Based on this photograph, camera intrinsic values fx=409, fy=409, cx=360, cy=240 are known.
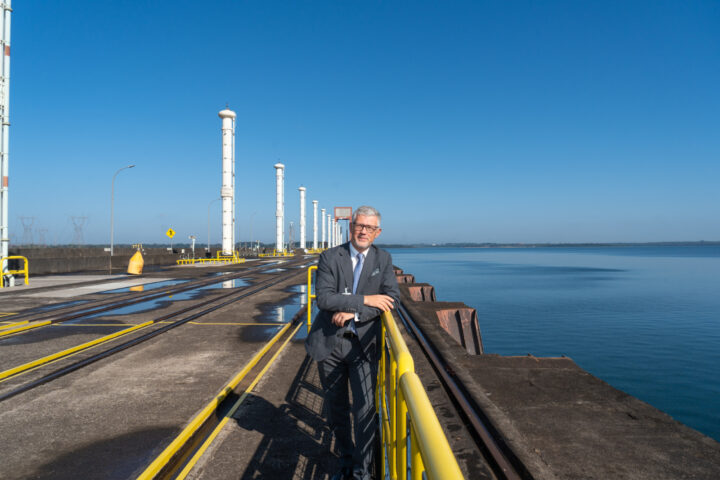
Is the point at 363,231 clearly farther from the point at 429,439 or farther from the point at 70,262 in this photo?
the point at 70,262

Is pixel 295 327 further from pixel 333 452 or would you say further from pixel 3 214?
pixel 3 214

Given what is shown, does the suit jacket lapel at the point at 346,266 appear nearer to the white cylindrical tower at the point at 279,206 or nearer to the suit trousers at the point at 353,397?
the suit trousers at the point at 353,397

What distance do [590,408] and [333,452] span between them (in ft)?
9.66

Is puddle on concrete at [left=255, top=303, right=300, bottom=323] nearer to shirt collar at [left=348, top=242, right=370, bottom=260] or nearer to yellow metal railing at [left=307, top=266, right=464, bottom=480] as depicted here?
shirt collar at [left=348, top=242, right=370, bottom=260]

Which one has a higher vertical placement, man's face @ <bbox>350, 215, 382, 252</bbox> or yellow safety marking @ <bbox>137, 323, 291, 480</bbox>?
man's face @ <bbox>350, 215, 382, 252</bbox>

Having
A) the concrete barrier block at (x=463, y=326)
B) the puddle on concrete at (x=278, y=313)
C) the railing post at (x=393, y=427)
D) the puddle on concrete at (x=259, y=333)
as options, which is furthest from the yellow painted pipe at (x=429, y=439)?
the concrete barrier block at (x=463, y=326)

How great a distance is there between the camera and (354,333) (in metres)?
3.12

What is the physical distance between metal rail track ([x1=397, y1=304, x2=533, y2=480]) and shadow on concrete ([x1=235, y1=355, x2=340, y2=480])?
1363 mm

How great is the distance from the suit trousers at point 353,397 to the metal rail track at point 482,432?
112 centimetres

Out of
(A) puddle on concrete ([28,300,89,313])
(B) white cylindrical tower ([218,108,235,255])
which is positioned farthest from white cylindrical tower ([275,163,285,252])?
(A) puddle on concrete ([28,300,89,313])

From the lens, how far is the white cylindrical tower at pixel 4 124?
16547 mm

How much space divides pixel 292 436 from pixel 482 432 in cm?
187

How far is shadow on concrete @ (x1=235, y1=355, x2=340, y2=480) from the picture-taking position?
11.4ft

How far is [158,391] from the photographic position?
203 inches
